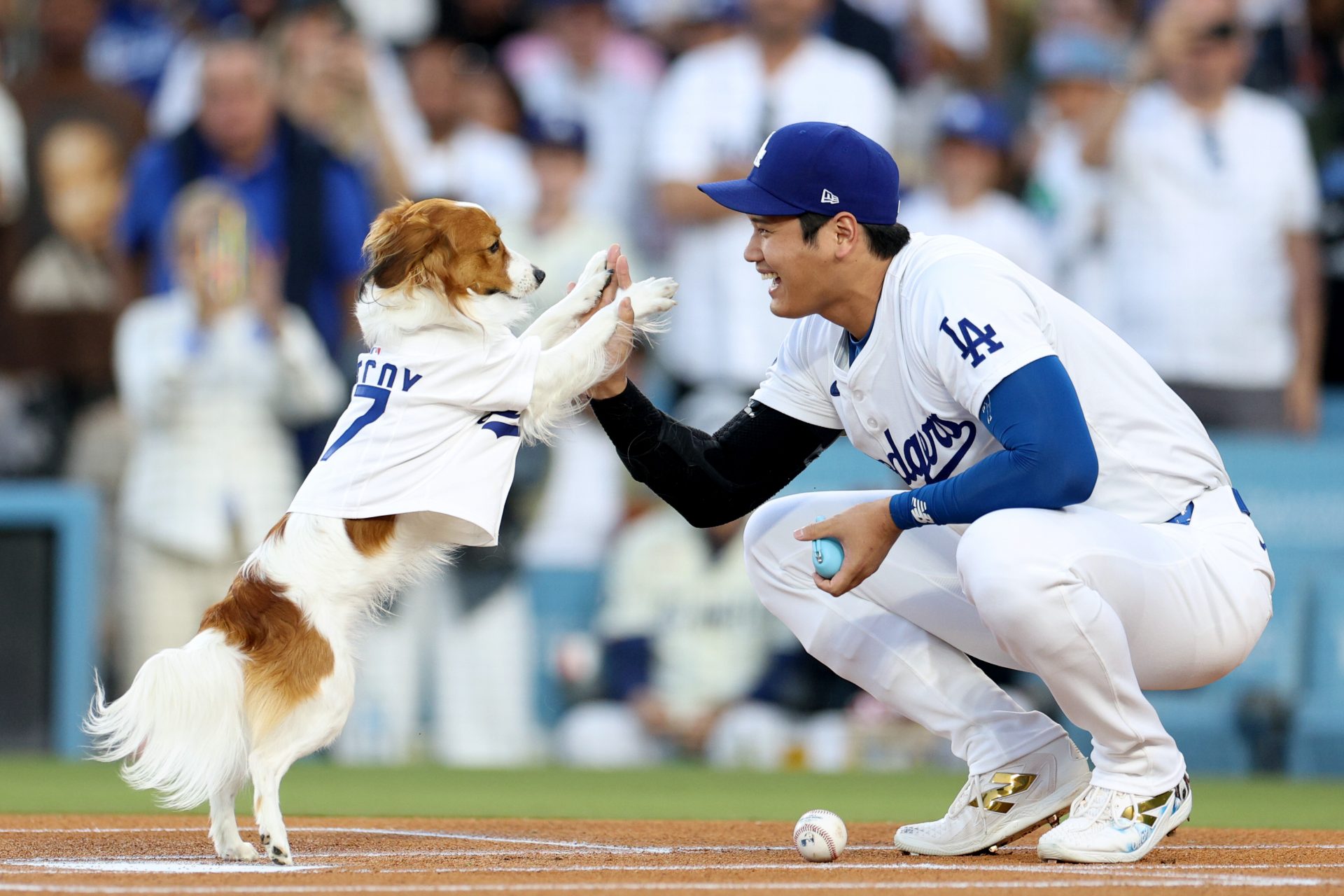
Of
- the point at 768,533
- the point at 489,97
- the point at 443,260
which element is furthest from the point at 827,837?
the point at 489,97

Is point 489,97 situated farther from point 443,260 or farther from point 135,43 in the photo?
point 443,260

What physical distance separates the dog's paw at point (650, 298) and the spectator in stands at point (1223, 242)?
452cm

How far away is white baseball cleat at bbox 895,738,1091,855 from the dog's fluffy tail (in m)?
1.77

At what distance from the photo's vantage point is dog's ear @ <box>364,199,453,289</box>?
496cm

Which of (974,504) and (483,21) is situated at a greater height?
(483,21)

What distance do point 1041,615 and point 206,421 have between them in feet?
19.2

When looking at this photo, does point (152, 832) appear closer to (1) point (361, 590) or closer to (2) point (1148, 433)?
(1) point (361, 590)

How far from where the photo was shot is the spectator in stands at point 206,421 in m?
8.94

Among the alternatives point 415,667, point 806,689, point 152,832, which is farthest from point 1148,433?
point 415,667

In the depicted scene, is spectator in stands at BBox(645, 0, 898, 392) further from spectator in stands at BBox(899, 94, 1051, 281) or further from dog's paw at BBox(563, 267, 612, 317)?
dog's paw at BBox(563, 267, 612, 317)

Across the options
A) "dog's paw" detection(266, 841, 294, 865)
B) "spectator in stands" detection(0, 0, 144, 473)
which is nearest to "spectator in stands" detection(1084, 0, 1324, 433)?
"spectator in stands" detection(0, 0, 144, 473)

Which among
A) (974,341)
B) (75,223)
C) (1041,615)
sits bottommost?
(1041,615)

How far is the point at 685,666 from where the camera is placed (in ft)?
28.7

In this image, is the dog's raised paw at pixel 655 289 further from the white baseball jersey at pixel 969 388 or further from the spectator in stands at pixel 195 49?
the spectator in stands at pixel 195 49
